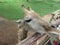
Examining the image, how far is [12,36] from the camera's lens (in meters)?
1.71

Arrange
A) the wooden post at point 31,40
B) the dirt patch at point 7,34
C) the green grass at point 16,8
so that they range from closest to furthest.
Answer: the wooden post at point 31,40
the dirt patch at point 7,34
the green grass at point 16,8

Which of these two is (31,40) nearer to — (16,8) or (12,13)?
(12,13)

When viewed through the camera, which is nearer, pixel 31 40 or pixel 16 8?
pixel 31 40

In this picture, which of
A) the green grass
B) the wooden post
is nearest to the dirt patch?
the wooden post

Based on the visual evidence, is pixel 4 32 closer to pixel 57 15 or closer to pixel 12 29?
pixel 12 29

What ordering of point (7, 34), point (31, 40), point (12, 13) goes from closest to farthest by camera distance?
point (31, 40) → point (7, 34) → point (12, 13)

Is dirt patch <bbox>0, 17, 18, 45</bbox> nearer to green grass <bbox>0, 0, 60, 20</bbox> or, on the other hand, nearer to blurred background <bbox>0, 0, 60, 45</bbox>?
blurred background <bbox>0, 0, 60, 45</bbox>

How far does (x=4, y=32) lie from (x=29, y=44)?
0.46m

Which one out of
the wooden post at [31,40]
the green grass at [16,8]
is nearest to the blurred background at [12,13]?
the green grass at [16,8]

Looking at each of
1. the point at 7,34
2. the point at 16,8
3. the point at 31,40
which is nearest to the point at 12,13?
the point at 16,8

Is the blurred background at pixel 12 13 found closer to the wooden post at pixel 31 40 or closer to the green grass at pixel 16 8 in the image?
the green grass at pixel 16 8

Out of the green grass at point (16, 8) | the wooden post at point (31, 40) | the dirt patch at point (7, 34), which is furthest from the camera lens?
the green grass at point (16, 8)

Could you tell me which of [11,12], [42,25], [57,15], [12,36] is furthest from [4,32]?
[11,12]

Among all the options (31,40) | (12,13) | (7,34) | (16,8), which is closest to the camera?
(31,40)
